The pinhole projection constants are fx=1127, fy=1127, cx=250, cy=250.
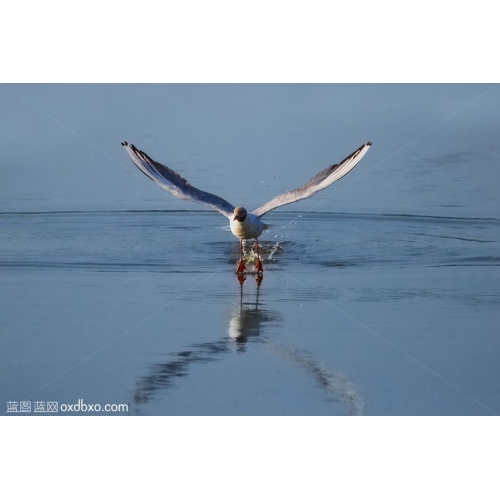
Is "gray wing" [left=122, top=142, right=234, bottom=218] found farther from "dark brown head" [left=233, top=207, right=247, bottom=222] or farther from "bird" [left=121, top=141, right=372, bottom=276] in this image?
"dark brown head" [left=233, top=207, right=247, bottom=222]

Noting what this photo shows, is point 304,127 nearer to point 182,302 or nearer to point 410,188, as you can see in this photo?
point 410,188

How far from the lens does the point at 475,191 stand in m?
13.4

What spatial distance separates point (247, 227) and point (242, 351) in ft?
8.31

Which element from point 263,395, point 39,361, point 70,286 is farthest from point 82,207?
A: point 263,395

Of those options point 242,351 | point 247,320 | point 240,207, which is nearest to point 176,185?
point 240,207

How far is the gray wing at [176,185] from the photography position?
10.4 metres

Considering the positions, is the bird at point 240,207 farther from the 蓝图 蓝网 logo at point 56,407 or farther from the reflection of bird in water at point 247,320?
the 蓝图 蓝网 logo at point 56,407

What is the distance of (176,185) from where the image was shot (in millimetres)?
10445

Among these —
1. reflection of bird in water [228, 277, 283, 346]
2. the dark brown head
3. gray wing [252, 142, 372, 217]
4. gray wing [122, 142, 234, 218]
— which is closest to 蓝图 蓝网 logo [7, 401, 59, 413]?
reflection of bird in water [228, 277, 283, 346]

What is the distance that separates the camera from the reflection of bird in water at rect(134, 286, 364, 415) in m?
7.05

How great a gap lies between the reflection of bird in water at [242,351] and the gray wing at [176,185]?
2.06 m

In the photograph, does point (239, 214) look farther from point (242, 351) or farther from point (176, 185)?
point (242, 351)

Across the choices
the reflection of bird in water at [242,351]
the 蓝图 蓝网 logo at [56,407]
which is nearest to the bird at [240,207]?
the reflection of bird in water at [242,351]

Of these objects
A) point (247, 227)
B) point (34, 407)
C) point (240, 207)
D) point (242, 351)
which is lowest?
point (34, 407)
